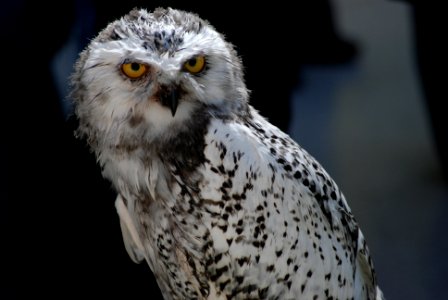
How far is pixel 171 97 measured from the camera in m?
1.17

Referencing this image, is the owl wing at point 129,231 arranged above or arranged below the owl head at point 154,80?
below

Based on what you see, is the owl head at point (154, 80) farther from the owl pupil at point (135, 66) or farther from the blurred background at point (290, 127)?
the blurred background at point (290, 127)

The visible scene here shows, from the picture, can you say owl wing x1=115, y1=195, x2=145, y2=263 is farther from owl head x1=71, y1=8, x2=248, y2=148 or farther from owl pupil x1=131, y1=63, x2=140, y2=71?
owl pupil x1=131, y1=63, x2=140, y2=71

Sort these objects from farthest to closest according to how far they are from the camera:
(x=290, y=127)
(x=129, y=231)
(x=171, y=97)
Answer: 1. (x=290, y=127)
2. (x=129, y=231)
3. (x=171, y=97)

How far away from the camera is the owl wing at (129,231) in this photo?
1427 millimetres

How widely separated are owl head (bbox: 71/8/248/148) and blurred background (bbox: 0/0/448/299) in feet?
1.08

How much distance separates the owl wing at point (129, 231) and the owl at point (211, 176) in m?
0.07

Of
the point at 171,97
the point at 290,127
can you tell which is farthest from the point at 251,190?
the point at 290,127

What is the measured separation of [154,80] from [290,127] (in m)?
0.96

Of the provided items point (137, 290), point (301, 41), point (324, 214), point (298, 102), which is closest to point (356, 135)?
point (298, 102)

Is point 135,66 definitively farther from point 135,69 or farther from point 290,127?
point 290,127

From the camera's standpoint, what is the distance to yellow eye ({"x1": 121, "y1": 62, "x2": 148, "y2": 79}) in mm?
1173

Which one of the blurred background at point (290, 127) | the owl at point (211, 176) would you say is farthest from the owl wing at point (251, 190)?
the blurred background at point (290, 127)

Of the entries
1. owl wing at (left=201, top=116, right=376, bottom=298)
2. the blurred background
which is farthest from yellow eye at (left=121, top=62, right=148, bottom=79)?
the blurred background
